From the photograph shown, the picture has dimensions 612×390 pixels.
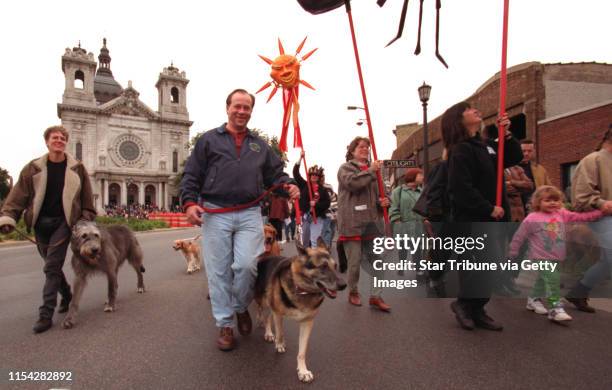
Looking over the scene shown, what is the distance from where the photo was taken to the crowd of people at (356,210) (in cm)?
386

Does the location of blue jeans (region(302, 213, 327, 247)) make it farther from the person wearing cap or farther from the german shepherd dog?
the german shepherd dog

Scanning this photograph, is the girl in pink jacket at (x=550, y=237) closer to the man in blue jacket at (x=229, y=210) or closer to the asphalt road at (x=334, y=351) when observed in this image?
the asphalt road at (x=334, y=351)

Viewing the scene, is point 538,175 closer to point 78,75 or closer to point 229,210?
point 229,210

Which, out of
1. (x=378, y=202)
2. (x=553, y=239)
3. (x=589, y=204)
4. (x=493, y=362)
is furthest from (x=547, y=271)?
(x=378, y=202)

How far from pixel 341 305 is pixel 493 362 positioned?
2336 millimetres

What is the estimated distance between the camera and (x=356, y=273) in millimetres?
5285

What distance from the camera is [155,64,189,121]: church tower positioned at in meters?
79.8

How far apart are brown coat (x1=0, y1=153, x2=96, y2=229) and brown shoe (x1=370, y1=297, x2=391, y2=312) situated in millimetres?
3883

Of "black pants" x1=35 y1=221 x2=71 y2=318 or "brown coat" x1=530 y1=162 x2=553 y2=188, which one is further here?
"brown coat" x1=530 y1=162 x2=553 y2=188

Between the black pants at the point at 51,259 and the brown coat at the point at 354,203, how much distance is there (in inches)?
136

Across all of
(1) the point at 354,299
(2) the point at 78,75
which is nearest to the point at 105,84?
(2) the point at 78,75

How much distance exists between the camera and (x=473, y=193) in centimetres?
392

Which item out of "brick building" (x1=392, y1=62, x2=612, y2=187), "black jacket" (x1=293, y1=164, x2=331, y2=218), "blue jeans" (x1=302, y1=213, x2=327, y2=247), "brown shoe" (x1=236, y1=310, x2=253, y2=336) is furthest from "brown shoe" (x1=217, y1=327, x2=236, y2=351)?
"brick building" (x1=392, y1=62, x2=612, y2=187)

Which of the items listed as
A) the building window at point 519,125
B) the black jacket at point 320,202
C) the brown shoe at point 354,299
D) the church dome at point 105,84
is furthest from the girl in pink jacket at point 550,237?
the church dome at point 105,84
